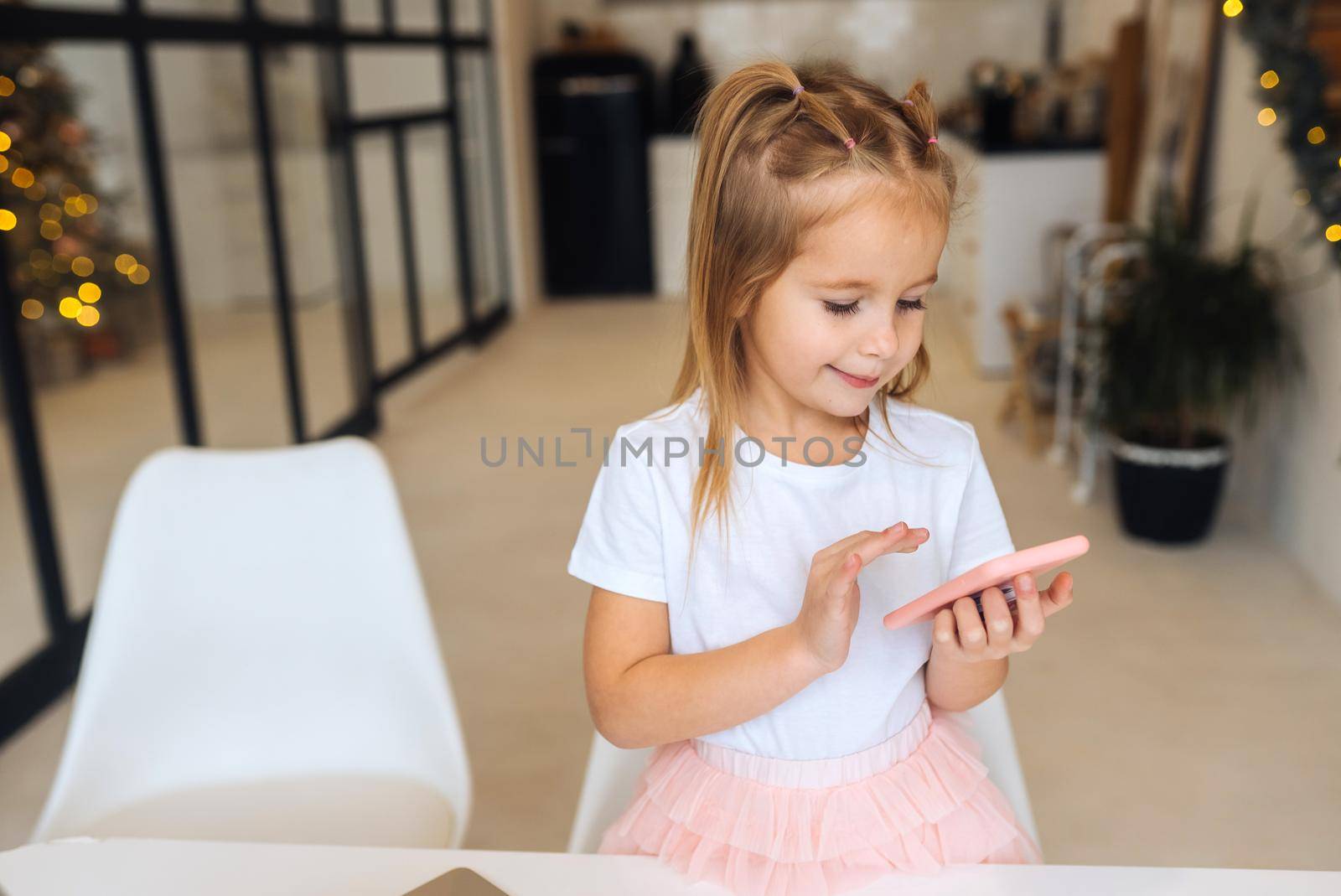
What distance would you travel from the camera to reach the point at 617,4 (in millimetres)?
7062

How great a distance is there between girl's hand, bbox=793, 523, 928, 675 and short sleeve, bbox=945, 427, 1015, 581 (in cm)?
24

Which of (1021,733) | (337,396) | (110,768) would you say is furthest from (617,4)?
(110,768)

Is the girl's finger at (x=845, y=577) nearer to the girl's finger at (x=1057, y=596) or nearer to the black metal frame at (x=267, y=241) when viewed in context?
the girl's finger at (x=1057, y=596)

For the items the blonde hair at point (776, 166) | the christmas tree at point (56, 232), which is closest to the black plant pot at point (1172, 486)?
the blonde hair at point (776, 166)

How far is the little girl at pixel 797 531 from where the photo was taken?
2.97 feet

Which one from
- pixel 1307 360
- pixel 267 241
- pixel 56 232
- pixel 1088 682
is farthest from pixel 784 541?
pixel 267 241

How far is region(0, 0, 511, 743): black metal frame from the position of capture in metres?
2.47

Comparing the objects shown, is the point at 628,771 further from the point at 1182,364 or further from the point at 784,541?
the point at 1182,364

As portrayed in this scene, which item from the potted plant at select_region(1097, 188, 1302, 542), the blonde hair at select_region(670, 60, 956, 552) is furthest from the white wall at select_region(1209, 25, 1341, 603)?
the blonde hair at select_region(670, 60, 956, 552)

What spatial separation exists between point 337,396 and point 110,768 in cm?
305

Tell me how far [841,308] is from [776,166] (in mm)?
123

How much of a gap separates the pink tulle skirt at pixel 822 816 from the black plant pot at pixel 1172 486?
2231 mm

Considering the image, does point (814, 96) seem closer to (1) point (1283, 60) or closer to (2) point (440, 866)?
(2) point (440, 866)

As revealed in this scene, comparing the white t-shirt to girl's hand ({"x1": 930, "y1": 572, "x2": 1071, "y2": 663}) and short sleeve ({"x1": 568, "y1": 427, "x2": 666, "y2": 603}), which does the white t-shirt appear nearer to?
short sleeve ({"x1": 568, "y1": 427, "x2": 666, "y2": 603})
